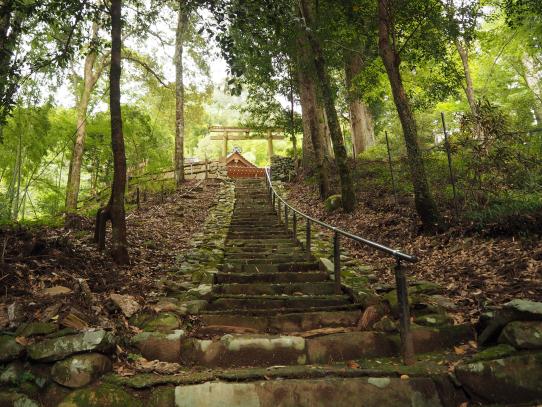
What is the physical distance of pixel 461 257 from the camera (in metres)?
5.34

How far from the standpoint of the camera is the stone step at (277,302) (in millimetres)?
4508

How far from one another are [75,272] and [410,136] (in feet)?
19.7

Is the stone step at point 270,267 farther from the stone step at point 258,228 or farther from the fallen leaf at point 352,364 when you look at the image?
the stone step at point 258,228

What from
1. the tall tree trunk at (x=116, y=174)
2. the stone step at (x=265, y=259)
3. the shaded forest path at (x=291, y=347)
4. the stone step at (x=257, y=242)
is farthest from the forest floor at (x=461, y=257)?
the tall tree trunk at (x=116, y=174)

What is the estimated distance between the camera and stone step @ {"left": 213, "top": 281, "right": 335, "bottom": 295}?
504 cm

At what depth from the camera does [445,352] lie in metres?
3.36

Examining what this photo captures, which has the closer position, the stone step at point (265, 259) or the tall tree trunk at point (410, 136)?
the stone step at point (265, 259)

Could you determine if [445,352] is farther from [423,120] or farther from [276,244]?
[423,120]

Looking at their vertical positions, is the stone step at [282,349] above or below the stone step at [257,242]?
below

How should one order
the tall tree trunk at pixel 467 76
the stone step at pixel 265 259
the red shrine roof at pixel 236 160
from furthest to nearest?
1. the red shrine roof at pixel 236 160
2. the tall tree trunk at pixel 467 76
3. the stone step at pixel 265 259

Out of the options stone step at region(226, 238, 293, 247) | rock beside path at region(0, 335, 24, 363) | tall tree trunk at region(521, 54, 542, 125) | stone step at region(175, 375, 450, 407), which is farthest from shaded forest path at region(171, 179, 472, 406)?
tall tree trunk at region(521, 54, 542, 125)

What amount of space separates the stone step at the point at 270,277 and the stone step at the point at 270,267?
19.9 inches

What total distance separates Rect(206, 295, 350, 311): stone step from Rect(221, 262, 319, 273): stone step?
1501 millimetres

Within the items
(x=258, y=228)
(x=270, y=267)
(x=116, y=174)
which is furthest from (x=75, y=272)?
(x=258, y=228)
